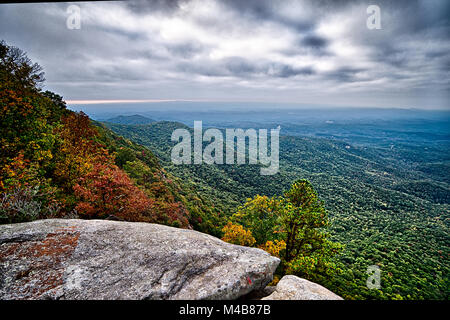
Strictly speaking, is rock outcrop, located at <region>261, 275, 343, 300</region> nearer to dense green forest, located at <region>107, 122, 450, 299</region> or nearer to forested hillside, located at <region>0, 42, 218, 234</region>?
dense green forest, located at <region>107, 122, 450, 299</region>

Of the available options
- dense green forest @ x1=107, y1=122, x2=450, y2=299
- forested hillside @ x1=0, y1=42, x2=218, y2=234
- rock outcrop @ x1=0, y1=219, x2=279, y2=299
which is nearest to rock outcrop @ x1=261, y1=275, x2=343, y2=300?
rock outcrop @ x1=0, y1=219, x2=279, y2=299

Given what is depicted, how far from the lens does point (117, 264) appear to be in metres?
5.50

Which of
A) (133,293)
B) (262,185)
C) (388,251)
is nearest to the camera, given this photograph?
(133,293)

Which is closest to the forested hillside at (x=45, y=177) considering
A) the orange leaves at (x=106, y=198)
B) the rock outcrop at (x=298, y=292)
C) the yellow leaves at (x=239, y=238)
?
the orange leaves at (x=106, y=198)

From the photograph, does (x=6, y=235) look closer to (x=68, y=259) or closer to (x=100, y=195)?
(x=68, y=259)

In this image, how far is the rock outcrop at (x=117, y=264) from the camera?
15.3 feet

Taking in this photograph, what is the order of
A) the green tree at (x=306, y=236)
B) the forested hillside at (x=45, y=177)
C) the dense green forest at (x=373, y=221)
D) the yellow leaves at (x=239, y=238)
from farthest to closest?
the dense green forest at (x=373, y=221), the yellow leaves at (x=239, y=238), the green tree at (x=306, y=236), the forested hillside at (x=45, y=177)

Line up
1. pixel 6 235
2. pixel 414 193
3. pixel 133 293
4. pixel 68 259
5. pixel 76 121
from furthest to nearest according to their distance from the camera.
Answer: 1. pixel 414 193
2. pixel 76 121
3. pixel 6 235
4. pixel 68 259
5. pixel 133 293

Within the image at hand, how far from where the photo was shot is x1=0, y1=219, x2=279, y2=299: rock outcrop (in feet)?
15.3

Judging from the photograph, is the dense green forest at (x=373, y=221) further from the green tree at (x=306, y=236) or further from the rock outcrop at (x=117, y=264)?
the rock outcrop at (x=117, y=264)

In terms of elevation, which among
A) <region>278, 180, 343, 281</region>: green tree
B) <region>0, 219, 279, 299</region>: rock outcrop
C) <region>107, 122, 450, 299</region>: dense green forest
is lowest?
<region>107, 122, 450, 299</region>: dense green forest

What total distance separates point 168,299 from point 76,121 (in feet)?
69.1
